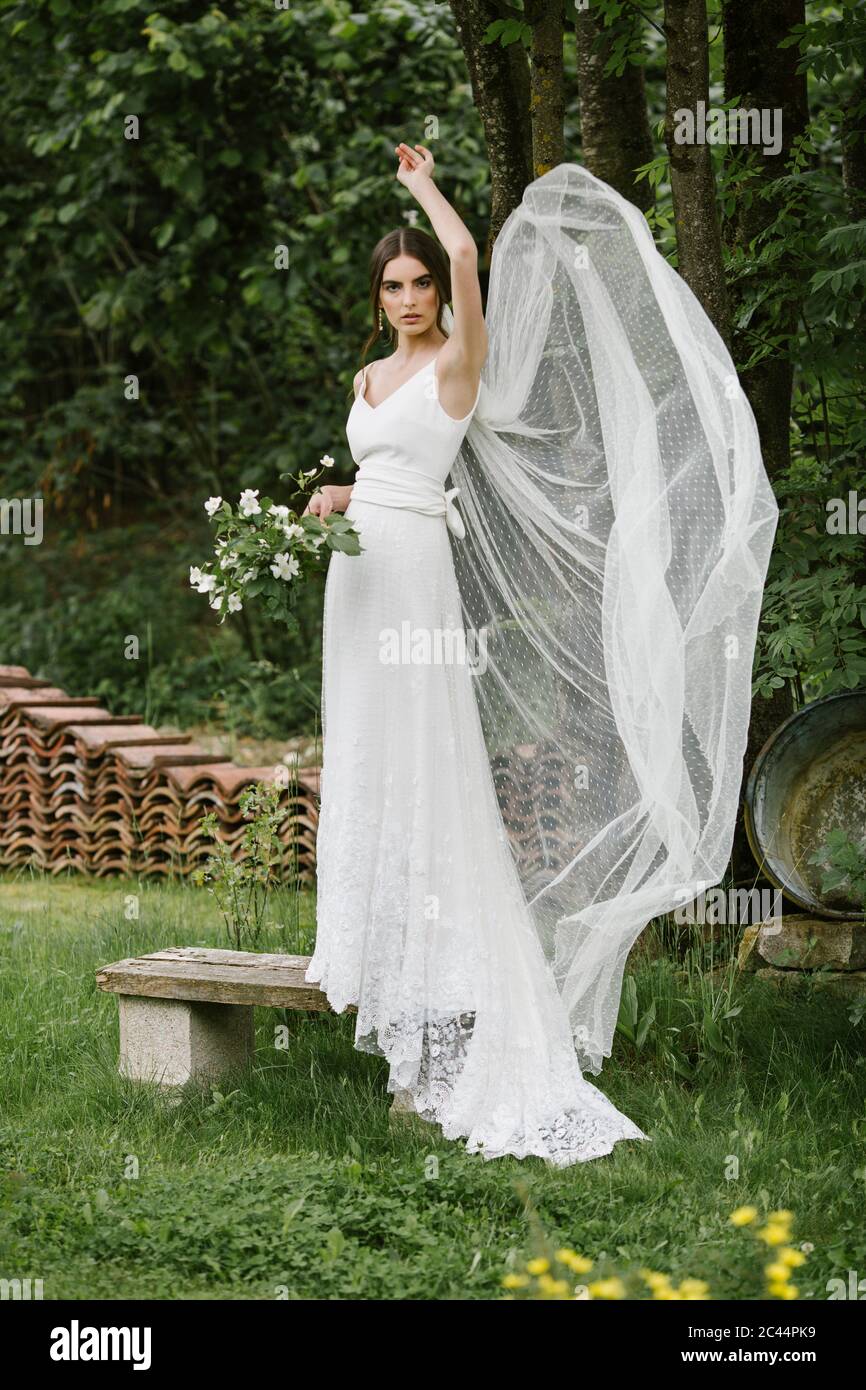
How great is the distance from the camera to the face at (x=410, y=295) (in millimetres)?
3977

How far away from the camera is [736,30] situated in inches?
197

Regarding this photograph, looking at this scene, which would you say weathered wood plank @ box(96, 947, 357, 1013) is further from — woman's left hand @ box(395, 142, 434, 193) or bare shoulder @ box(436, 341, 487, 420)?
woman's left hand @ box(395, 142, 434, 193)

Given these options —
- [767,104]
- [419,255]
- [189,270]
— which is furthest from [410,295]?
[189,270]

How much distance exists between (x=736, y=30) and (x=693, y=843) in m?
2.81

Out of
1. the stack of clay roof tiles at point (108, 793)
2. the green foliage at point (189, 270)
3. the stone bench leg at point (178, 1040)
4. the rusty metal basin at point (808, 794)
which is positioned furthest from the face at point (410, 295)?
the green foliage at point (189, 270)

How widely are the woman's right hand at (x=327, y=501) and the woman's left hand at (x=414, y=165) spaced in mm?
790

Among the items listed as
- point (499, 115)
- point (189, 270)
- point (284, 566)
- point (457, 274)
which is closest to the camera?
point (457, 274)

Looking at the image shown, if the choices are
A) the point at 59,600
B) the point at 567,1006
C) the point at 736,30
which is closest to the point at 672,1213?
the point at 567,1006

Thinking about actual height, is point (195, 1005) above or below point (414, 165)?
below

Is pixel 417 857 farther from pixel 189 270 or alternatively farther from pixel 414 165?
pixel 189 270

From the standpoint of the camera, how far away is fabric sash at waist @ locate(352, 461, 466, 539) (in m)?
3.97

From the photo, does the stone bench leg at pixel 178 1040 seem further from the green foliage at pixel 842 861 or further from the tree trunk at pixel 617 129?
the tree trunk at pixel 617 129

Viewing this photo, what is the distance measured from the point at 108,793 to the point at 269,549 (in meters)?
3.61

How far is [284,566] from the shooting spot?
385 cm
